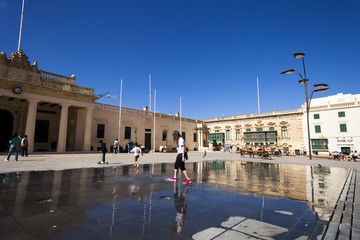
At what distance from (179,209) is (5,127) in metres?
25.4

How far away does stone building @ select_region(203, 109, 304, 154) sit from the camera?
3088cm

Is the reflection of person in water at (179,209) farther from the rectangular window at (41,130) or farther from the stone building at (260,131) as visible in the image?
the stone building at (260,131)

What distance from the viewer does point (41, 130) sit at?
71.2ft

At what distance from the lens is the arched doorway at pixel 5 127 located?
19406mm

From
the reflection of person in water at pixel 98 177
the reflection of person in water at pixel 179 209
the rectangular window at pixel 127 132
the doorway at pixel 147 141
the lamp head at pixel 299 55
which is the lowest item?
the reflection of person in water at pixel 98 177

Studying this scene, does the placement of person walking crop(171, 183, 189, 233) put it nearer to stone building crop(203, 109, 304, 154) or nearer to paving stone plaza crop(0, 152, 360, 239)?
paving stone plaza crop(0, 152, 360, 239)

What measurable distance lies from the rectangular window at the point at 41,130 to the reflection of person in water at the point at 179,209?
77.0 ft

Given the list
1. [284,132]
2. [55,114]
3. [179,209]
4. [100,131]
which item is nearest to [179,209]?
[179,209]

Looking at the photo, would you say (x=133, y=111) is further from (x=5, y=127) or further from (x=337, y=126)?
(x=337, y=126)

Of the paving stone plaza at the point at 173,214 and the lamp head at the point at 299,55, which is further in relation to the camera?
the lamp head at the point at 299,55

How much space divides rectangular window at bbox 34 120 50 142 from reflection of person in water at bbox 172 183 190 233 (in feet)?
77.0

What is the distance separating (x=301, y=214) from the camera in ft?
9.81

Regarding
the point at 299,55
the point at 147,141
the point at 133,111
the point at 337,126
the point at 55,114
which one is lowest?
the point at 147,141

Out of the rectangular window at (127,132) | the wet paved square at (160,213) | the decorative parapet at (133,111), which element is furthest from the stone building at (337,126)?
the wet paved square at (160,213)
